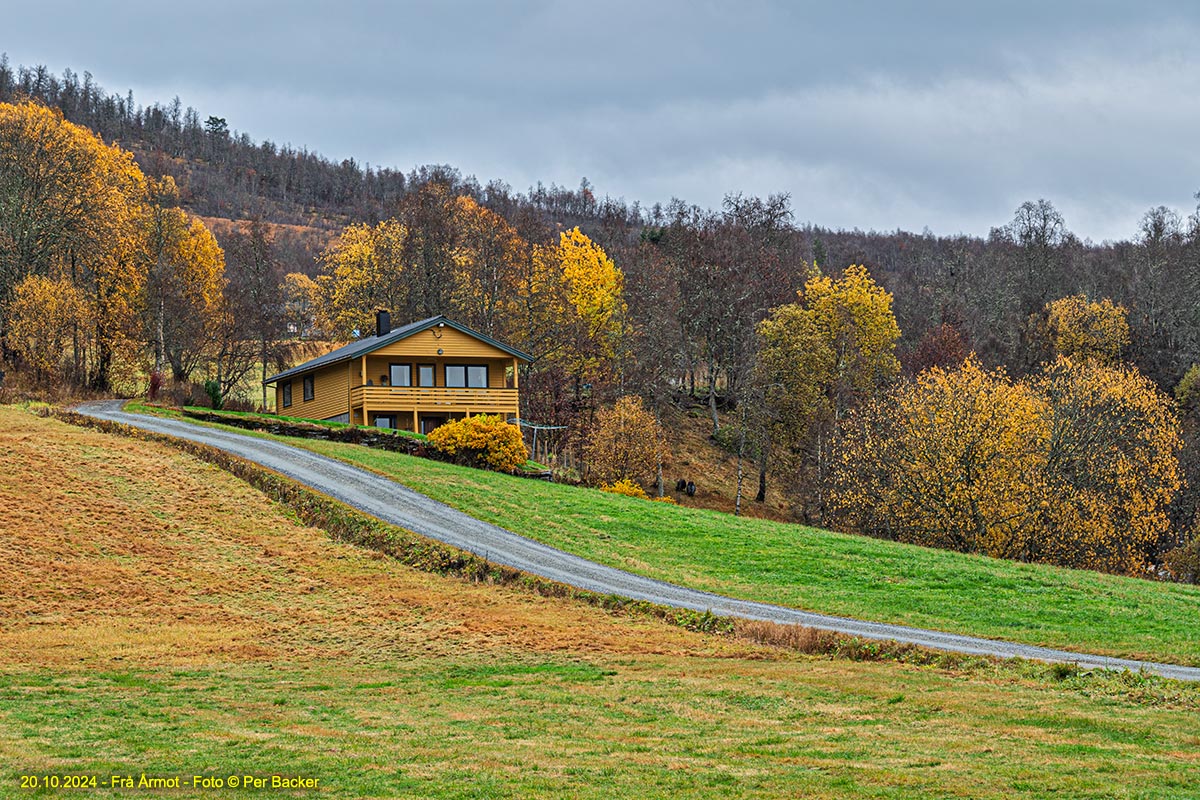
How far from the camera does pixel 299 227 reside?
614ft

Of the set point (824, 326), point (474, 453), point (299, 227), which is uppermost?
point (299, 227)

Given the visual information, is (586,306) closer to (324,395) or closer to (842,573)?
(324,395)

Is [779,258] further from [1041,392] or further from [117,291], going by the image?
[117,291]

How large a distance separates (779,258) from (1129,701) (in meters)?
74.2

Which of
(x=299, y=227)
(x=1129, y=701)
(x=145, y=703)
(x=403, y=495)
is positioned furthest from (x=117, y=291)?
(x=299, y=227)

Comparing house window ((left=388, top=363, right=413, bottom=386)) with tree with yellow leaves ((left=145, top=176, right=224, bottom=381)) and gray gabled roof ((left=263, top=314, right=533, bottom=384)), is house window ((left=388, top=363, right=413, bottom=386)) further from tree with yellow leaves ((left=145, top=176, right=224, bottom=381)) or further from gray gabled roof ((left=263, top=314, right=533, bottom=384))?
tree with yellow leaves ((left=145, top=176, right=224, bottom=381))

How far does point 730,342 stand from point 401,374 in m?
26.8

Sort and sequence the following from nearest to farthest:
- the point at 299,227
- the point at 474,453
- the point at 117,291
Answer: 1. the point at 474,453
2. the point at 117,291
3. the point at 299,227

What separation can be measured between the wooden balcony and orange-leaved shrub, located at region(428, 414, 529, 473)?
8.48 metres

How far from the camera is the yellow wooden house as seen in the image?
2311 inches

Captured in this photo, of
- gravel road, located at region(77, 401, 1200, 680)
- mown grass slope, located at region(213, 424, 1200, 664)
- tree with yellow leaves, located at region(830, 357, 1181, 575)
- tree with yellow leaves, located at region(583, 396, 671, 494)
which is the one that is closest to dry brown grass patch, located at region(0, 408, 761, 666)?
gravel road, located at region(77, 401, 1200, 680)

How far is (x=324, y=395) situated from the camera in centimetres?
6341

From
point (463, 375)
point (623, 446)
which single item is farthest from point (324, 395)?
point (623, 446)

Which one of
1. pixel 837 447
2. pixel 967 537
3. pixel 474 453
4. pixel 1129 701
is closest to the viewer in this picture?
pixel 1129 701
